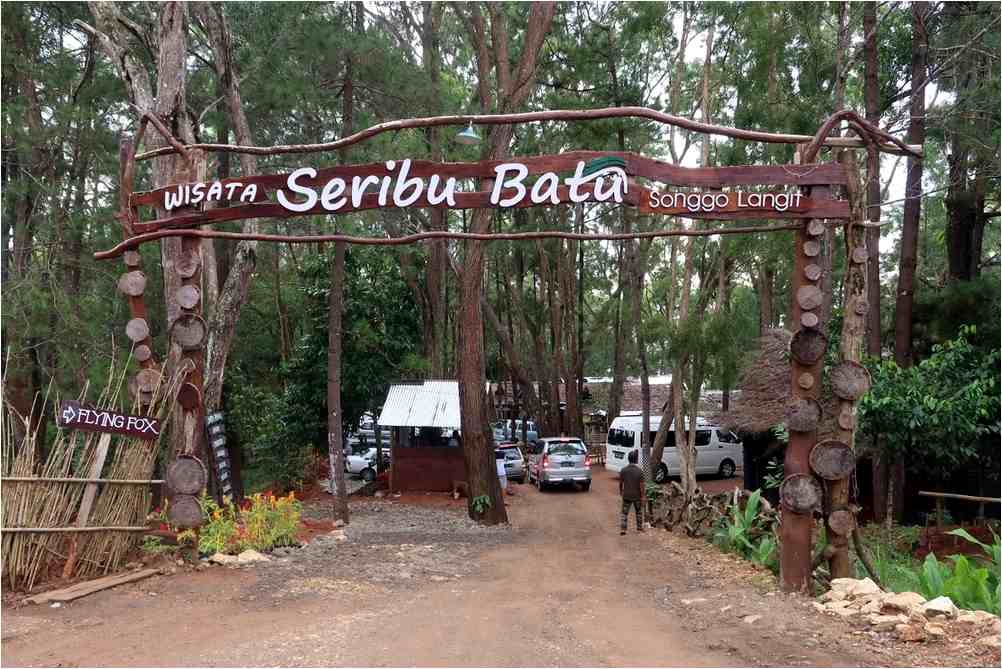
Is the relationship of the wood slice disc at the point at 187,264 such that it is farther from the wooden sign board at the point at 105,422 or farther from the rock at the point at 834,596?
the rock at the point at 834,596

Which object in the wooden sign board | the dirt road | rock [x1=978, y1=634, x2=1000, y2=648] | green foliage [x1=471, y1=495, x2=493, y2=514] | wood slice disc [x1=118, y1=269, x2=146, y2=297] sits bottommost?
the dirt road

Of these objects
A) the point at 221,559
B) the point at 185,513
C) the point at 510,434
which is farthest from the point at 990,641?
the point at 510,434

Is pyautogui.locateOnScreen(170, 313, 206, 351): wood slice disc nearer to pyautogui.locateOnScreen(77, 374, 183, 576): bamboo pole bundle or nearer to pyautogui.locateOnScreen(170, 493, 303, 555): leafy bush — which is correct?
pyautogui.locateOnScreen(77, 374, 183, 576): bamboo pole bundle

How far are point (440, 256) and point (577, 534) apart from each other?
37.3 ft

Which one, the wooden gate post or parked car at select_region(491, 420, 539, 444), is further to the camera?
parked car at select_region(491, 420, 539, 444)

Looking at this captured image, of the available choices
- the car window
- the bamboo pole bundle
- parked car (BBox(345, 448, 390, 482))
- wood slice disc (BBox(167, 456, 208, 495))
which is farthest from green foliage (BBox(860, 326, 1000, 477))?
parked car (BBox(345, 448, 390, 482))

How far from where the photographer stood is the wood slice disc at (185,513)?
8461mm

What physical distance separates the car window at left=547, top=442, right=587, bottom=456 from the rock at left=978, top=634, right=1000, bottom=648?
16.3 m

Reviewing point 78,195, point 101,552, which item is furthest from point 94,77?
point 101,552

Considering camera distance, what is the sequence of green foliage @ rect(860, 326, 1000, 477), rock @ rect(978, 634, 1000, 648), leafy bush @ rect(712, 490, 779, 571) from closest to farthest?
rock @ rect(978, 634, 1000, 648) → leafy bush @ rect(712, 490, 779, 571) → green foliage @ rect(860, 326, 1000, 477)

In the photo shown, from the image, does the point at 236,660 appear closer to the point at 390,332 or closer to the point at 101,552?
the point at 101,552

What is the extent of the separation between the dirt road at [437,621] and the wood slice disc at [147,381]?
189 centimetres

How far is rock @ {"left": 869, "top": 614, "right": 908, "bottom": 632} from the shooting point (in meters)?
6.11

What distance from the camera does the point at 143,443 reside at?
8.14 metres
